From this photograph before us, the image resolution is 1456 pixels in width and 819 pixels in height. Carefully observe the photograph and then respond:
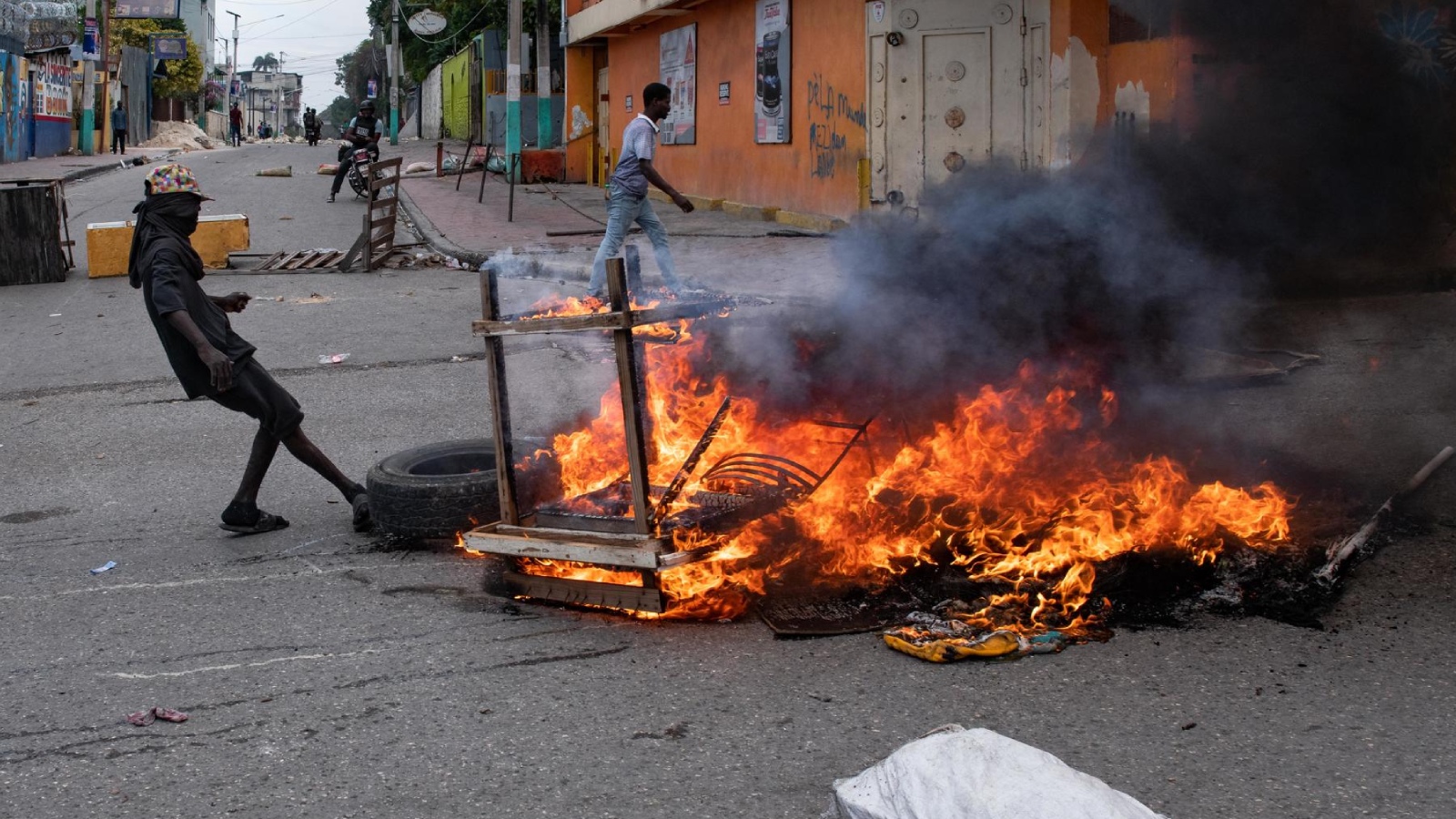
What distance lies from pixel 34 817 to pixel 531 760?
1.23m

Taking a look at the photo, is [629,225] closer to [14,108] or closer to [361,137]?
[361,137]

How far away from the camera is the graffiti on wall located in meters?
16.2

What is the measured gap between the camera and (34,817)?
3154 millimetres

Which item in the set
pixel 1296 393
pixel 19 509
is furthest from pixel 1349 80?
pixel 19 509

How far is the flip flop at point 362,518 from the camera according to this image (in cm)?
555

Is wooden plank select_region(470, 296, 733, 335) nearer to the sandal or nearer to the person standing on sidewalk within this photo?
the sandal

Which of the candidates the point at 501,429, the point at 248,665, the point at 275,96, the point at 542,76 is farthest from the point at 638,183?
the point at 275,96

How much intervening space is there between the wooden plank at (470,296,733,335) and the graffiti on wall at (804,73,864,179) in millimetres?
11728

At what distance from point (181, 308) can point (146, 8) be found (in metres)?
47.5

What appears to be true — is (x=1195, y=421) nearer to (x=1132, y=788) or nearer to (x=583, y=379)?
(x=1132, y=788)

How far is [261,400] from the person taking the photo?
222 inches

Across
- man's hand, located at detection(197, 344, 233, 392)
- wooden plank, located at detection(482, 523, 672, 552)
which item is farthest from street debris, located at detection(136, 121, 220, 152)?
wooden plank, located at detection(482, 523, 672, 552)

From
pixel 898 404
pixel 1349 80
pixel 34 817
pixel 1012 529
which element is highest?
pixel 1349 80

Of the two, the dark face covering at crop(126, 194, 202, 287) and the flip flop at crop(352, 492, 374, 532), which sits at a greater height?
the dark face covering at crop(126, 194, 202, 287)
